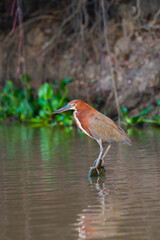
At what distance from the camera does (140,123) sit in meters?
13.2

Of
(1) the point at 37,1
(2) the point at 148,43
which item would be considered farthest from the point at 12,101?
(2) the point at 148,43

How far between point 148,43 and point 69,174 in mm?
9418

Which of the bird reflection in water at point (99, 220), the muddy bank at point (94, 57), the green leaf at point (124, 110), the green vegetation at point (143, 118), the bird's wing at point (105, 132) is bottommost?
the green vegetation at point (143, 118)

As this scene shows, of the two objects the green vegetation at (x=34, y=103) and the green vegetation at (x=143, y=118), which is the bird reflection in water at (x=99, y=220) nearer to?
the green vegetation at (x=143, y=118)

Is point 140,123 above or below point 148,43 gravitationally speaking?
below

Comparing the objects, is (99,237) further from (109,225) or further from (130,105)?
(130,105)

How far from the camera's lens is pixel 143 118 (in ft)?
43.8

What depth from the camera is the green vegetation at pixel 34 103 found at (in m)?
14.8

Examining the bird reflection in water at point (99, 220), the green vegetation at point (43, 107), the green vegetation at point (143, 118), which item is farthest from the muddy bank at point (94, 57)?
the bird reflection in water at point (99, 220)

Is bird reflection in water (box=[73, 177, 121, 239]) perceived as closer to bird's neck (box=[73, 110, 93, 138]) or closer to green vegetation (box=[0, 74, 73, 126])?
bird's neck (box=[73, 110, 93, 138])

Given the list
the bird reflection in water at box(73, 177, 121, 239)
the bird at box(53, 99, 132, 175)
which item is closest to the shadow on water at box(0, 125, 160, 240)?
the bird reflection in water at box(73, 177, 121, 239)

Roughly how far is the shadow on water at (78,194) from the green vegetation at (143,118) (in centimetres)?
389

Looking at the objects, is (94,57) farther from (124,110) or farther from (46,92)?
(124,110)

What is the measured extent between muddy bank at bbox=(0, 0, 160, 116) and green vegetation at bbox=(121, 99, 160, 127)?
0.35 metres
